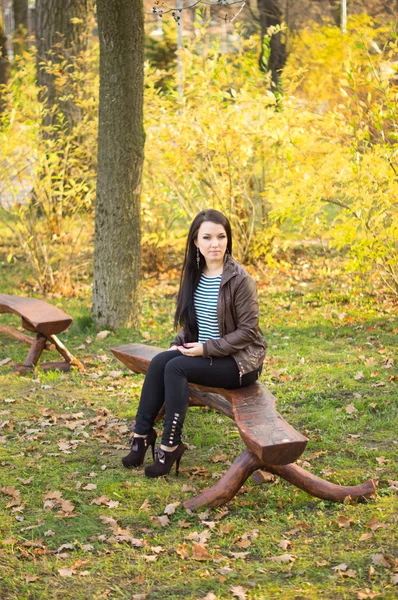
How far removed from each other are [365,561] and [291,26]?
68.2 feet

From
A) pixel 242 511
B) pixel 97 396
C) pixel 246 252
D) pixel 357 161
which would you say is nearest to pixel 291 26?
A: pixel 246 252

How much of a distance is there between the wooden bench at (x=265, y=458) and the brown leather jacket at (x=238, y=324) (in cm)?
22

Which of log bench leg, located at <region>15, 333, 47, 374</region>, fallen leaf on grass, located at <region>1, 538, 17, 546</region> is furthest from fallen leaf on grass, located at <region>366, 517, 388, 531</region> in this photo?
log bench leg, located at <region>15, 333, 47, 374</region>

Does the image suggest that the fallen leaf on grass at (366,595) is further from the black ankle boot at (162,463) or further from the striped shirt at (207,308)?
the striped shirt at (207,308)

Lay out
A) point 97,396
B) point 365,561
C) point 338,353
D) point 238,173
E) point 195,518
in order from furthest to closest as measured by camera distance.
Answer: point 238,173 < point 338,353 < point 97,396 < point 195,518 < point 365,561

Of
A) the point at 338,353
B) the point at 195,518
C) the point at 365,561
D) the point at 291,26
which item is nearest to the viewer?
the point at 365,561

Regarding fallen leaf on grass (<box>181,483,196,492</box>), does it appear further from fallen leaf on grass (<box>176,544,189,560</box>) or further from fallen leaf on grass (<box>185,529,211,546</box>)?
fallen leaf on grass (<box>176,544,189,560</box>)

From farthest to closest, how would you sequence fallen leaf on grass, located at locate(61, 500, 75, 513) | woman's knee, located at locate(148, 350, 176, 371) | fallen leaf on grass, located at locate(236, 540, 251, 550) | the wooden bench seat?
woman's knee, located at locate(148, 350, 176, 371) < fallen leaf on grass, located at locate(61, 500, 75, 513) < the wooden bench seat < fallen leaf on grass, located at locate(236, 540, 251, 550)

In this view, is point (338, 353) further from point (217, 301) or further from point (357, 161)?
point (217, 301)

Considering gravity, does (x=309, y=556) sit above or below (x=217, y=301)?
below

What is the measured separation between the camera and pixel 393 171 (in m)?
7.38

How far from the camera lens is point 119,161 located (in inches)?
297

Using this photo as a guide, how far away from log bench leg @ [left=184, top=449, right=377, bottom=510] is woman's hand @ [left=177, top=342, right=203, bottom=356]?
0.69 metres

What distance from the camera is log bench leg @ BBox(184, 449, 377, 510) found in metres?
4.14
